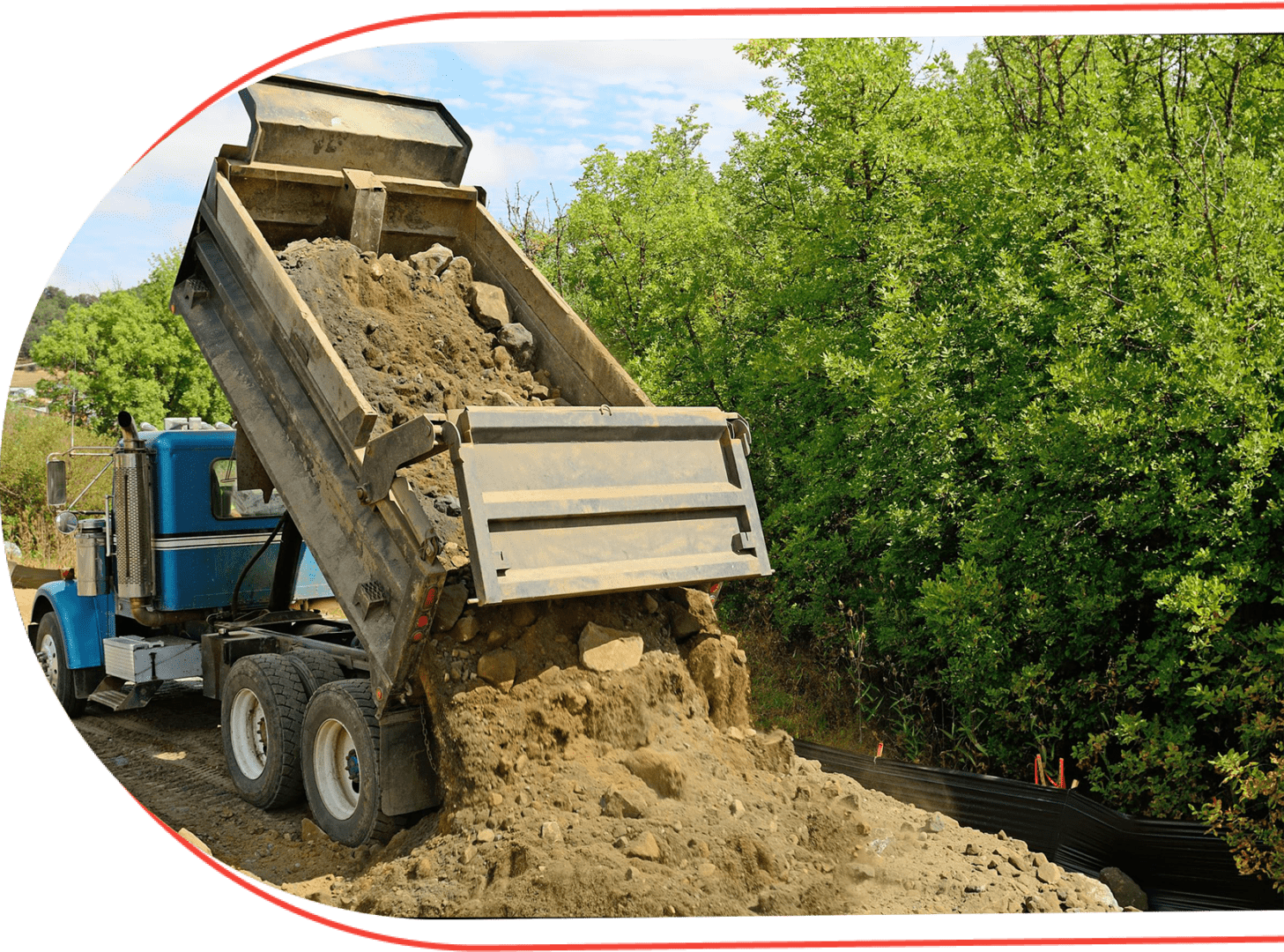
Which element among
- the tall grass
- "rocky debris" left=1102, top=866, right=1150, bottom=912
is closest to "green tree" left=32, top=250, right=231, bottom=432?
the tall grass

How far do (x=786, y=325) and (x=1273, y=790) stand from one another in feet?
14.6

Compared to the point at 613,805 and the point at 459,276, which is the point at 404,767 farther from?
the point at 459,276

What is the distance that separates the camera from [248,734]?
6.81 meters

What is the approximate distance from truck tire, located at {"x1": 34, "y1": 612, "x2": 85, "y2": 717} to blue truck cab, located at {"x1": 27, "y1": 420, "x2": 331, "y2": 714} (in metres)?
0.02

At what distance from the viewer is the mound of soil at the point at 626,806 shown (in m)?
4.65

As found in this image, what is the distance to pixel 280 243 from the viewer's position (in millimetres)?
6789

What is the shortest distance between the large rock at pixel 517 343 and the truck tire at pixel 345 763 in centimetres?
213

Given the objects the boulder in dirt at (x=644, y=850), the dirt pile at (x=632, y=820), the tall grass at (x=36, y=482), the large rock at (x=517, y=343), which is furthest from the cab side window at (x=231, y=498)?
the boulder in dirt at (x=644, y=850)

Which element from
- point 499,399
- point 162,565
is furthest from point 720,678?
point 162,565

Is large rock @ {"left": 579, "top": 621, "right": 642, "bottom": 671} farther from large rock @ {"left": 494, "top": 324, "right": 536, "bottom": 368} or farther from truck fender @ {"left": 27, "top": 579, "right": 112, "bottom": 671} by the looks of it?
truck fender @ {"left": 27, "top": 579, "right": 112, "bottom": 671}

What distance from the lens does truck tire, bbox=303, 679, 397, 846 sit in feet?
17.7

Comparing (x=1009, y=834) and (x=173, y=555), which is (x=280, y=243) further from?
(x=1009, y=834)

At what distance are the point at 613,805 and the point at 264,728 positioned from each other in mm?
2877
